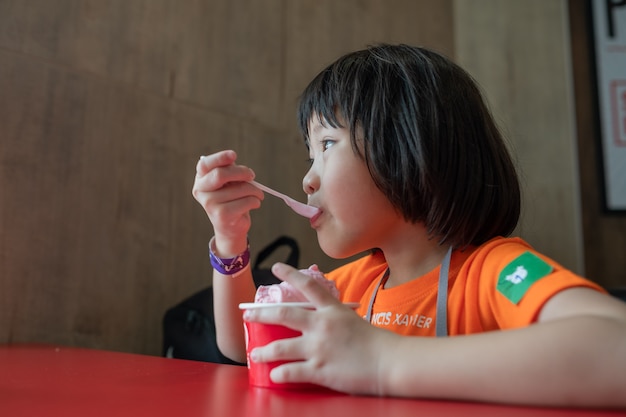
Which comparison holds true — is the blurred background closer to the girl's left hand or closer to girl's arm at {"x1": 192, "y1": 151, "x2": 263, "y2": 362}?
girl's arm at {"x1": 192, "y1": 151, "x2": 263, "y2": 362}

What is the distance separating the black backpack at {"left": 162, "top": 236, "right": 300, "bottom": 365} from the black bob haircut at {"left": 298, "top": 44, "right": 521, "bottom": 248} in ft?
2.39

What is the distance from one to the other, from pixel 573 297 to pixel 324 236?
0.40m

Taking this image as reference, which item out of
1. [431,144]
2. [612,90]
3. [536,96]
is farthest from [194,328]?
[612,90]

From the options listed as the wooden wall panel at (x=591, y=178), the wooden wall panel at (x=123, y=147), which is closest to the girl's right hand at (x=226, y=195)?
the wooden wall panel at (x=123, y=147)

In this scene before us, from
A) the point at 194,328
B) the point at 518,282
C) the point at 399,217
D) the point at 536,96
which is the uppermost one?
the point at 536,96

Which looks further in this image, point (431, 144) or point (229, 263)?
point (229, 263)

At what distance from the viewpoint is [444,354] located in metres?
0.56

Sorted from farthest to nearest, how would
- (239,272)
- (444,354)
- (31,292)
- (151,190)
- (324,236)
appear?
1. (151,190)
2. (31,292)
3. (239,272)
4. (324,236)
5. (444,354)

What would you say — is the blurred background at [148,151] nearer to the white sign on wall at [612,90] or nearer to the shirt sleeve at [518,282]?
the white sign on wall at [612,90]

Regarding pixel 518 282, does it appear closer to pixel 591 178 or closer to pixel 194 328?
pixel 194 328

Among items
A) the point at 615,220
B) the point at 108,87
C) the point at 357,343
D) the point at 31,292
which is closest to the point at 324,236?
the point at 357,343

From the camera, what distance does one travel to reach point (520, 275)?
67 centimetres

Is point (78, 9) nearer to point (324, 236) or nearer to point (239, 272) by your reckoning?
point (239, 272)

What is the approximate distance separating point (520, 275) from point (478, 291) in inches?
4.7
